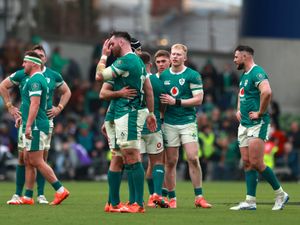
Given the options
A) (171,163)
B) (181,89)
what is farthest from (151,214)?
(181,89)

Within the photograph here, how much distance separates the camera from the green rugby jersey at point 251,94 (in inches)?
687

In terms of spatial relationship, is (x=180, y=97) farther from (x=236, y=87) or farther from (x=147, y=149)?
(x=236, y=87)

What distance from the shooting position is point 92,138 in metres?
32.9

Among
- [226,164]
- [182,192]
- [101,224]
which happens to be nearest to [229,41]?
[226,164]

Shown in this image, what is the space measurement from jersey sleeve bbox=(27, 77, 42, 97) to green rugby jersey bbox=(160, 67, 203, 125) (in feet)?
6.19

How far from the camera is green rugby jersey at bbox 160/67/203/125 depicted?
18.4m

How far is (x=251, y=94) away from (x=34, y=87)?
3.15 metres

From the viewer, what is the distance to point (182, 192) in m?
23.3

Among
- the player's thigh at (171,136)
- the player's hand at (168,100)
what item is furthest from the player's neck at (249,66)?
the player's thigh at (171,136)

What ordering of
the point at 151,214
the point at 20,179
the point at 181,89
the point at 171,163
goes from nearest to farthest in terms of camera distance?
the point at 151,214 → the point at 181,89 → the point at 171,163 → the point at 20,179

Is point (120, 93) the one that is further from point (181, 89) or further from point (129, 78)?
point (181, 89)

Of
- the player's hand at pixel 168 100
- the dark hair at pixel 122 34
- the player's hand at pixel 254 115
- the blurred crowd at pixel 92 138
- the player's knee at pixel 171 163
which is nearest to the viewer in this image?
the dark hair at pixel 122 34

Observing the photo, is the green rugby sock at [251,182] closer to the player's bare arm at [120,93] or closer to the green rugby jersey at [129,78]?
the green rugby jersey at [129,78]

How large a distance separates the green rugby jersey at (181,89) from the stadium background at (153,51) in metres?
13.0
